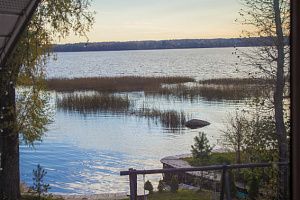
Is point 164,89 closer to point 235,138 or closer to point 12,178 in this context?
point 235,138

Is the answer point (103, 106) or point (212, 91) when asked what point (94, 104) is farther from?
point (212, 91)

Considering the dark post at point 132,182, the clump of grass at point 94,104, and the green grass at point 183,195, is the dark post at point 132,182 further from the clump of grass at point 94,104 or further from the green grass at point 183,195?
the clump of grass at point 94,104

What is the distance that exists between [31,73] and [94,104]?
1781 centimetres

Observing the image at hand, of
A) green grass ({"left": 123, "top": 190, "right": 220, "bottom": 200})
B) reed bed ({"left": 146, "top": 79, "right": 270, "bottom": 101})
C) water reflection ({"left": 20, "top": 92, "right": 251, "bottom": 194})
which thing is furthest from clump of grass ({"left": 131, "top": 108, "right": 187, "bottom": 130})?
green grass ({"left": 123, "top": 190, "right": 220, "bottom": 200})

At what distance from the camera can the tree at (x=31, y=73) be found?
739 cm

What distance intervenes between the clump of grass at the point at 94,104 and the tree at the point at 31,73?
1598 cm

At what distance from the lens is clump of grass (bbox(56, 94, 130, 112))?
24594 millimetres

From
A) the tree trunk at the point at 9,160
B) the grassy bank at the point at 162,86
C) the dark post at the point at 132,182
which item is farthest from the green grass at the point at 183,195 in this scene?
the grassy bank at the point at 162,86

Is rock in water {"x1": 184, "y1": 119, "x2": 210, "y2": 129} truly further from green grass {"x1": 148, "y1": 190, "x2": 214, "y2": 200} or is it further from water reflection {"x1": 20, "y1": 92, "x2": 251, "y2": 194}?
green grass {"x1": 148, "y1": 190, "x2": 214, "y2": 200}

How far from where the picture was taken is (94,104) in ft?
81.9

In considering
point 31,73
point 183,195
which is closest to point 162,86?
point 183,195

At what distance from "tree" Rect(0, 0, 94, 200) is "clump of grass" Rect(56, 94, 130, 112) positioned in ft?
52.4

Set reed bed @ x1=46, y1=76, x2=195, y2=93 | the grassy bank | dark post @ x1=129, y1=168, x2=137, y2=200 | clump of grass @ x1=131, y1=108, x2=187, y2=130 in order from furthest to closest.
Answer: reed bed @ x1=46, y1=76, x2=195, y2=93 → the grassy bank → clump of grass @ x1=131, y1=108, x2=187, y2=130 → dark post @ x1=129, y1=168, x2=137, y2=200

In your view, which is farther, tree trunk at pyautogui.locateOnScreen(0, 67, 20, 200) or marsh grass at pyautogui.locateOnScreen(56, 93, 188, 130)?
marsh grass at pyautogui.locateOnScreen(56, 93, 188, 130)
